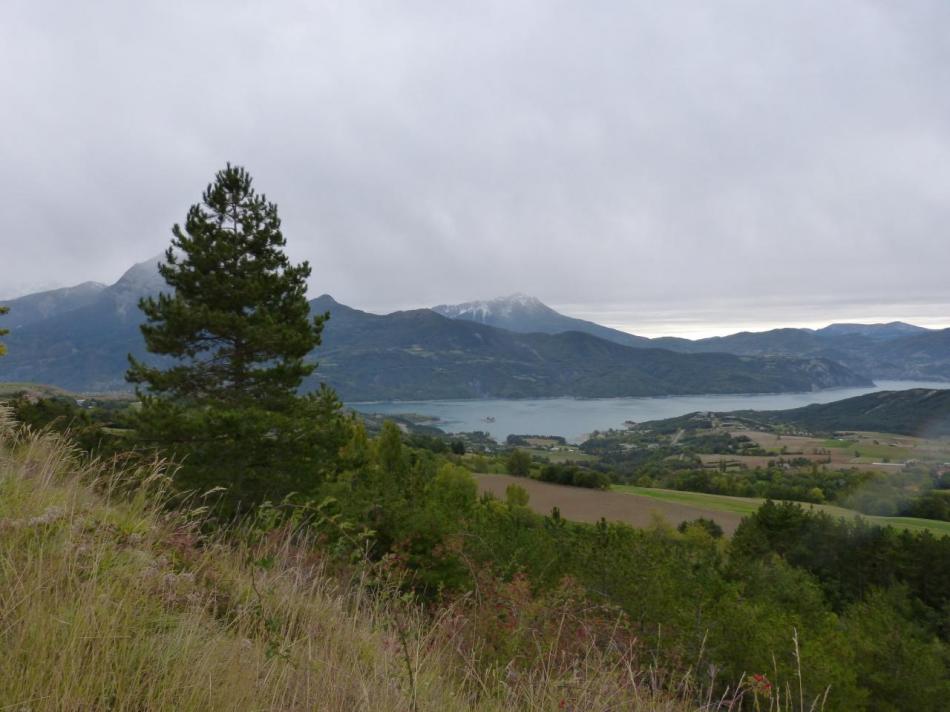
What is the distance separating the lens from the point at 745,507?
159 feet

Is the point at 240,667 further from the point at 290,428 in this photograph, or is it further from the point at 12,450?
the point at 290,428

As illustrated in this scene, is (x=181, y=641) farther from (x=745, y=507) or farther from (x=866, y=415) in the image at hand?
(x=866, y=415)

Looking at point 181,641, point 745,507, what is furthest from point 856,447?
point 181,641

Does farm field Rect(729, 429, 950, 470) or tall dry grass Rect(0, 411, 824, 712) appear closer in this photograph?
tall dry grass Rect(0, 411, 824, 712)

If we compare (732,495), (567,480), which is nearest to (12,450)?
(567,480)

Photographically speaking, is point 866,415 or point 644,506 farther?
point 866,415

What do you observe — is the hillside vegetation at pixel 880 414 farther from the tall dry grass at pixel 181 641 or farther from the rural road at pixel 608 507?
the tall dry grass at pixel 181 641

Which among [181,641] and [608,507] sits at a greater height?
[181,641]

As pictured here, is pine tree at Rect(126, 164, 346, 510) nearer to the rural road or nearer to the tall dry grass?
the tall dry grass

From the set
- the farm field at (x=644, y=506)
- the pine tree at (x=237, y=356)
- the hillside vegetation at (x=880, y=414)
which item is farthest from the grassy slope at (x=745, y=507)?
the hillside vegetation at (x=880, y=414)

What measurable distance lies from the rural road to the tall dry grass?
125 feet

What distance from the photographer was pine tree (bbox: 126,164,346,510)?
485 inches

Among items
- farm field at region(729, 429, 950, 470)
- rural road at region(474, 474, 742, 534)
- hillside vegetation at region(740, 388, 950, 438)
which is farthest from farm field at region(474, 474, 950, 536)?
hillside vegetation at region(740, 388, 950, 438)

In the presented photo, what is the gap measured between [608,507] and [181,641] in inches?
1776
